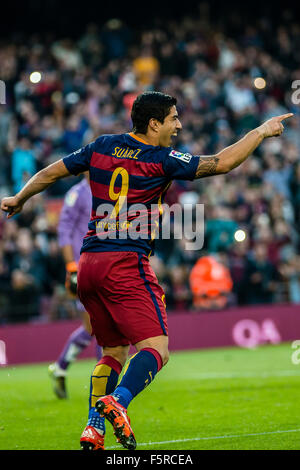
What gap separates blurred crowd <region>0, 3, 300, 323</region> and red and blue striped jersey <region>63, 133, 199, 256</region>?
7470mm

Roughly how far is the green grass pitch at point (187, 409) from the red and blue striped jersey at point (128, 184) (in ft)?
4.92

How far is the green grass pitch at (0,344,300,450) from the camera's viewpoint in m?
6.50

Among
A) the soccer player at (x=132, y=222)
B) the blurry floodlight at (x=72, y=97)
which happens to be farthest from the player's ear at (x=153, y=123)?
the blurry floodlight at (x=72, y=97)

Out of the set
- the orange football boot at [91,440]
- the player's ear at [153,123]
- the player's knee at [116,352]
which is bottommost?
the orange football boot at [91,440]

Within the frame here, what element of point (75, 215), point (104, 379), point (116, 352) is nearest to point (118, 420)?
point (104, 379)

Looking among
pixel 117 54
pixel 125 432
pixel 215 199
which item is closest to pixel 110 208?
pixel 125 432

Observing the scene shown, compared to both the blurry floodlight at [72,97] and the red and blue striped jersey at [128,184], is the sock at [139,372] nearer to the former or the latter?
the red and blue striped jersey at [128,184]

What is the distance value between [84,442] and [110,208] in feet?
5.01

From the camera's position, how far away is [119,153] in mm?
5828

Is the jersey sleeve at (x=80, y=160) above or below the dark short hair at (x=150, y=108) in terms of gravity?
below

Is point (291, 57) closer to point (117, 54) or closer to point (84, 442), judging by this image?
point (117, 54)

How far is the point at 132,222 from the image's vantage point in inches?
230

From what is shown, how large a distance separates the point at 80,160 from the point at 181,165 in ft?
2.54

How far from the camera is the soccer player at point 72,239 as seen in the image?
9547 millimetres
